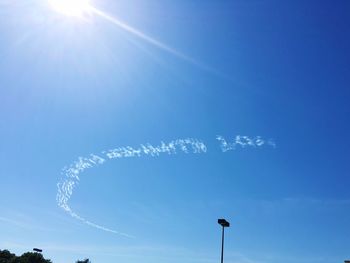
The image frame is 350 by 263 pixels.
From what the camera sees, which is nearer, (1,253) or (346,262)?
(346,262)

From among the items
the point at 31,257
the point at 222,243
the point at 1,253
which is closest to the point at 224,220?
the point at 222,243

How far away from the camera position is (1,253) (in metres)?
115

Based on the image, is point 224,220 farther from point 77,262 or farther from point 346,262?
point 77,262

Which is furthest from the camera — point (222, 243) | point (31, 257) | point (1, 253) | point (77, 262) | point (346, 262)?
point (77, 262)

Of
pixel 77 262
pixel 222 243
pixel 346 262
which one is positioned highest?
pixel 77 262

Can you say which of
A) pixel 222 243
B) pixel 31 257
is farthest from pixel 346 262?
pixel 31 257

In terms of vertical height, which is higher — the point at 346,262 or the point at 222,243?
the point at 346,262

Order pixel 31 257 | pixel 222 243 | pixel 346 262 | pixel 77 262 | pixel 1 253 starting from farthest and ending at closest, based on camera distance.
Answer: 1. pixel 77 262
2. pixel 1 253
3. pixel 31 257
4. pixel 346 262
5. pixel 222 243

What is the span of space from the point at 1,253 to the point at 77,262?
27952mm

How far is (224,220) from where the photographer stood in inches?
1261

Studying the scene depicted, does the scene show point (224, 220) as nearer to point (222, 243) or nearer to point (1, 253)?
point (222, 243)

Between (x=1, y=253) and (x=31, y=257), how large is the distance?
48.9 ft

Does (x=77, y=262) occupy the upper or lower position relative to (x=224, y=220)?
upper

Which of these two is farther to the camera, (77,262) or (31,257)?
(77,262)
